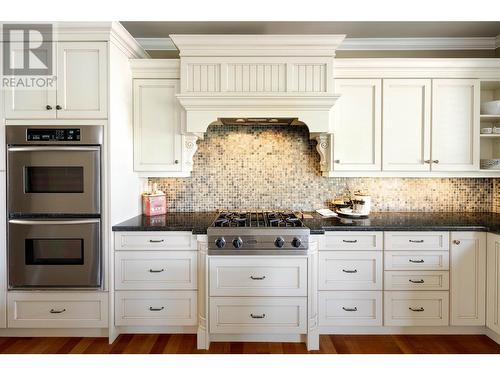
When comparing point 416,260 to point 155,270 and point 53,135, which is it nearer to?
point 155,270

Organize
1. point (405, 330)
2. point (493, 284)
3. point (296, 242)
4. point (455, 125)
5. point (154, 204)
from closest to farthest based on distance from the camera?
point (296, 242)
point (493, 284)
point (405, 330)
point (455, 125)
point (154, 204)

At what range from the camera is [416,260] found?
2316 mm

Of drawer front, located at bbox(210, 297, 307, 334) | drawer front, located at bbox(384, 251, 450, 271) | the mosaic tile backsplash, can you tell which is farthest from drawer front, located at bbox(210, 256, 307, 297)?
the mosaic tile backsplash

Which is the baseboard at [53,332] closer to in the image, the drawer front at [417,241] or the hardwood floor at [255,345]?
the hardwood floor at [255,345]

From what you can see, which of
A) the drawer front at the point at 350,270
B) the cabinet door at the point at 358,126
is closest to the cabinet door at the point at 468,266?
the drawer front at the point at 350,270

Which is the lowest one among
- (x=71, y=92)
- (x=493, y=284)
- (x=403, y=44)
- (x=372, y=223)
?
(x=493, y=284)

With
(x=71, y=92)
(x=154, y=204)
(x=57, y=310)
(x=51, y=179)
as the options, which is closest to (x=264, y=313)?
(x=154, y=204)

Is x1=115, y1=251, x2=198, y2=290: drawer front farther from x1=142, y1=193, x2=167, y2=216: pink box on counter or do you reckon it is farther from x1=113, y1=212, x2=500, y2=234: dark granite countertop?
x1=142, y1=193, x2=167, y2=216: pink box on counter

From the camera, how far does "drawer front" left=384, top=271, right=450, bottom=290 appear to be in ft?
7.62

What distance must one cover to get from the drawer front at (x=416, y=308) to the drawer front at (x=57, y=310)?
2079 mm

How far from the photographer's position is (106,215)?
225 centimetres

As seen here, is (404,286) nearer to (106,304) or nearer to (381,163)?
(381,163)

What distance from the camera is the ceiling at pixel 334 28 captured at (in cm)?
265

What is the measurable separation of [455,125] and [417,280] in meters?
1.31
